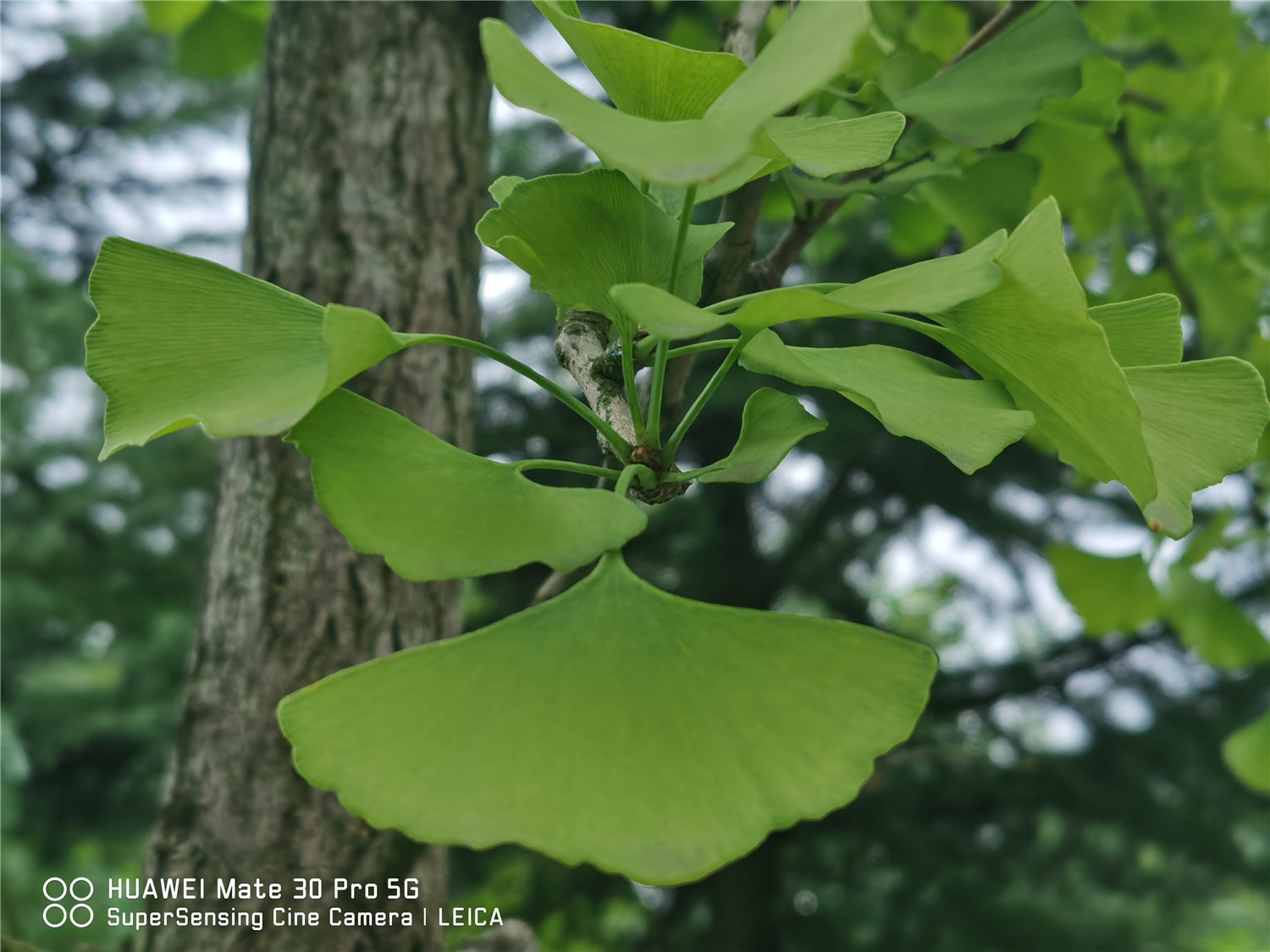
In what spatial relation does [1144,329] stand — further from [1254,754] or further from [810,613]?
[810,613]

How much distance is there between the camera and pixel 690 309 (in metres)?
0.21

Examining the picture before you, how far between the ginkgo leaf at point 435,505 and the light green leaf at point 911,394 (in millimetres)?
62

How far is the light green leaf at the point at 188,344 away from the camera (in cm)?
25

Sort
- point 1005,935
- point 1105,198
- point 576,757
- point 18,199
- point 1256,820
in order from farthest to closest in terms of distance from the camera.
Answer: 1. point 18,199
2. point 1256,820
3. point 1005,935
4. point 1105,198
5. point 576,757

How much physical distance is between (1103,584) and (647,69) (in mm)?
740

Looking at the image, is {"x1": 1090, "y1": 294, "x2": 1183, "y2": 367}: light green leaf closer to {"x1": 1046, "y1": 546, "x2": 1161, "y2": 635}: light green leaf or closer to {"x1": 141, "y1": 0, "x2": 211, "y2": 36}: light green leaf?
{"x1": 1046, "y1": 546, "x2": 1161, "y2": 635}: light green leaf

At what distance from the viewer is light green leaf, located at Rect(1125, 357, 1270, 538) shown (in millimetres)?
276

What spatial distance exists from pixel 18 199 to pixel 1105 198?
3.06 metres

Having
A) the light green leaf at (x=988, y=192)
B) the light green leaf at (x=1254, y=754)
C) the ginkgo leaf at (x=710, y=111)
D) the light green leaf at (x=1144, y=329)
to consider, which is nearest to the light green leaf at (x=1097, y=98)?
the light green leaf at (x=988, y=192)

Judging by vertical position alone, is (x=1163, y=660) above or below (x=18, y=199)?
below

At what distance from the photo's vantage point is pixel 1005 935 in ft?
5.67

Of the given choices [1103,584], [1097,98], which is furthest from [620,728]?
[1103,584]

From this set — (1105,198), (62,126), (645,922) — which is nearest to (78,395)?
(62,126)

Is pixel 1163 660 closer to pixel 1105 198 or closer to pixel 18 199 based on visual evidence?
pixel 1105 198
